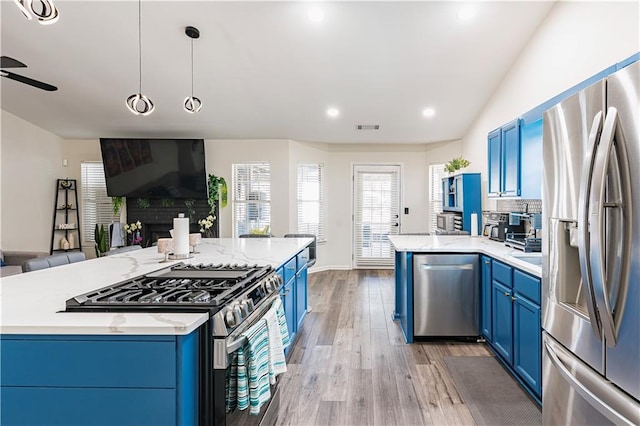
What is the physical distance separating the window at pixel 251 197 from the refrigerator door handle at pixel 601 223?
5.64 metres

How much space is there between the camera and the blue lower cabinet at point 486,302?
2.99m

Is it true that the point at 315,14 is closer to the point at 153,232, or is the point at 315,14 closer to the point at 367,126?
the point at 367,126

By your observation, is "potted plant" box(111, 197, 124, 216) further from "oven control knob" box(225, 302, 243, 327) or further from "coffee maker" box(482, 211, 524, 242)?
"coffee maker" box(482, 211, 524, 242)

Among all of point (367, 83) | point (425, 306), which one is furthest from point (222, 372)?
point (367, 83)

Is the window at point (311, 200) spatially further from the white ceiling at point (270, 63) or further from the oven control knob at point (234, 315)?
the oven control knob at point (234, 315)

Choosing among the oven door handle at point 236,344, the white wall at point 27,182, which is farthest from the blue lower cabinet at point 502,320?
the white wall at point 27,182

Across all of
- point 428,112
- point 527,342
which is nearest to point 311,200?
point 428,112

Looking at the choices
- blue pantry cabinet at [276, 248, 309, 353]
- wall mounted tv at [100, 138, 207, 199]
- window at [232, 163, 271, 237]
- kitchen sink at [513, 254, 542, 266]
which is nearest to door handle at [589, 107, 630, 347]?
kitchen sink at [513, 254, 542, 266]

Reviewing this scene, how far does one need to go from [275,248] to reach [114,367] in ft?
6.68

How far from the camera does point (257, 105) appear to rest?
5281mm

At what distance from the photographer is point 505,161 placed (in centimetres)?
362

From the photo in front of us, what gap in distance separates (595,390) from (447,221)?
4.46 m

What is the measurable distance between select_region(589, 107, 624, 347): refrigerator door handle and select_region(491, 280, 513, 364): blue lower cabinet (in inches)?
58.6

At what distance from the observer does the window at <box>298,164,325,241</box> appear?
22.1 ft
